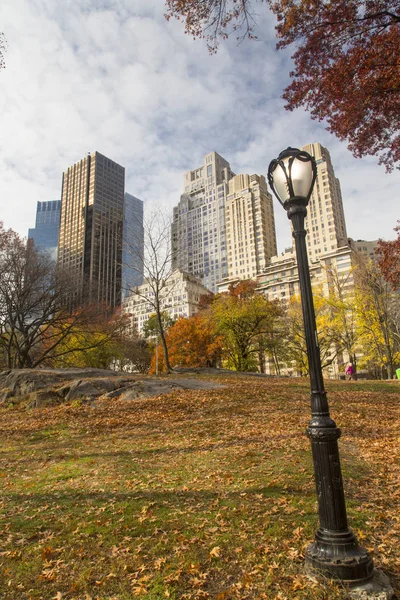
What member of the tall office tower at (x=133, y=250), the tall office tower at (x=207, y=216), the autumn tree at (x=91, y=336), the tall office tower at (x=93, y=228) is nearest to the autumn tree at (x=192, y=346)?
the autumn tree at (x=91, y=336)

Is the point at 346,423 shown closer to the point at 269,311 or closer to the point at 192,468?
the point at 192,468

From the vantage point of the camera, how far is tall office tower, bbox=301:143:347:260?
124000 millimetres

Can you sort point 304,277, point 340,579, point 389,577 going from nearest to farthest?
point 340,579 < point 389,577 < point 304,277

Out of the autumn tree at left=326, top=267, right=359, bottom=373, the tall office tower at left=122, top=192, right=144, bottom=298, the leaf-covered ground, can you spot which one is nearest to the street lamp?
the leaf-covered ground

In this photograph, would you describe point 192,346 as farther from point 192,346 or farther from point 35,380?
point 35,380

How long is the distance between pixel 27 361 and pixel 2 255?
290 inches

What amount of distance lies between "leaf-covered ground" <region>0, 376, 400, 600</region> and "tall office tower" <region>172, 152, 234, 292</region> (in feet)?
446

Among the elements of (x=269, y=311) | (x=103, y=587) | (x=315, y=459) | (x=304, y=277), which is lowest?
(x=103, y=587)

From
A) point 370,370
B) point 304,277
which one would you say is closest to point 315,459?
point 304,277

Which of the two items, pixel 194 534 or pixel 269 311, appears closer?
pixel 194 534

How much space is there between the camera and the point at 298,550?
13.3 feet

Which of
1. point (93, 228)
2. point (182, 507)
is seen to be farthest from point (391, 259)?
point (93, 228)

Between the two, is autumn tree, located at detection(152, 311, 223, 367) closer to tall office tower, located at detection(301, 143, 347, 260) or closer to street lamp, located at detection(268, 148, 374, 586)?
street lamp, located at detection(268, 148, 374, 586)

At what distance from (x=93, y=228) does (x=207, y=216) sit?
12020cm
